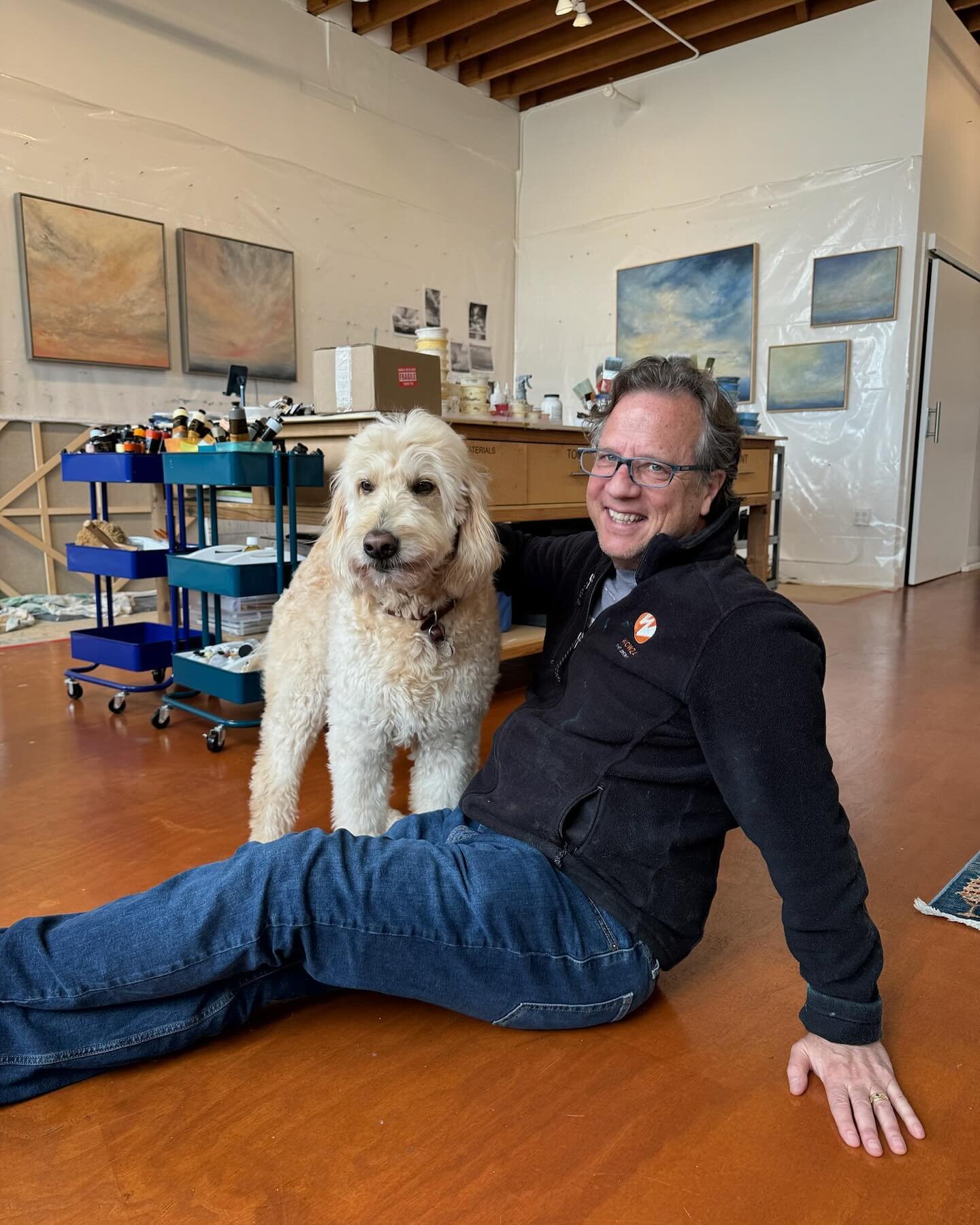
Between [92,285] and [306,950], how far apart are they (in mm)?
5478

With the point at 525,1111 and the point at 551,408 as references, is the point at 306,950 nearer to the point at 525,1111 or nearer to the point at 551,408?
the point at 525,1111

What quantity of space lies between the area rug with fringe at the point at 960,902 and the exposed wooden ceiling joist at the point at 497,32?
6.79 metres

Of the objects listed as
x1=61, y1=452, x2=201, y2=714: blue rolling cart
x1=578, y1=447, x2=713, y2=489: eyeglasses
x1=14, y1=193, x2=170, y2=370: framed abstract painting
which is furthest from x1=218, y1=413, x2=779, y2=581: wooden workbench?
x1=14, y1=193, x2=170, y2=370: framed abstract painting

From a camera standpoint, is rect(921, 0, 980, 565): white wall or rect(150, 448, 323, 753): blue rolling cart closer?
rect(150, 448, 323, 753): blue rolling cart

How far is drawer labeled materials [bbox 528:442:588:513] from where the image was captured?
3.42 m

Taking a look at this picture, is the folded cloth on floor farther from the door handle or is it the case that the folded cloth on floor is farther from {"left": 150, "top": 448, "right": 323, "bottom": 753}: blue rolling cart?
the door handle

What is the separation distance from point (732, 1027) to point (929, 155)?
22.7 ft

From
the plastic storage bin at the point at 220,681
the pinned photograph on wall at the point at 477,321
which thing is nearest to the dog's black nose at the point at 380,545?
the plastic storage bin at the point at 220,681

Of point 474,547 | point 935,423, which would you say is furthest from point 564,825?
point 935,423

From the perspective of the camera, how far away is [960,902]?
189 cm

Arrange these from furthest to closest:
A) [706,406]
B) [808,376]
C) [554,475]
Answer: [808,376] → [554,475] → [706,406]

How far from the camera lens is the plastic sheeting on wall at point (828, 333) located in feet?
21.2

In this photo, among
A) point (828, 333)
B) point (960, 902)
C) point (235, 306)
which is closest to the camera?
point (960, 902)

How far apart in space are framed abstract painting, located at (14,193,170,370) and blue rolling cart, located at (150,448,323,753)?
3148mm
